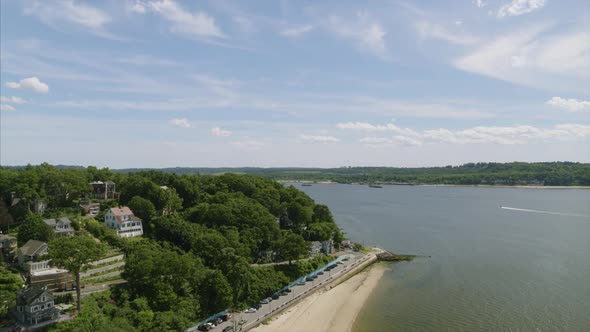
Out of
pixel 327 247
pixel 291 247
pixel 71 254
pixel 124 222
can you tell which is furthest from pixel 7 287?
pixel 327 247

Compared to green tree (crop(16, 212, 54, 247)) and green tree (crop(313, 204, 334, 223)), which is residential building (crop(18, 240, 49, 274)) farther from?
green tree (crop(313, 204, 334, 223))

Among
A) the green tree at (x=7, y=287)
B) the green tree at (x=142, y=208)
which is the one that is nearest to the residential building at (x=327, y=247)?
the green tree at (x=142, y=208)

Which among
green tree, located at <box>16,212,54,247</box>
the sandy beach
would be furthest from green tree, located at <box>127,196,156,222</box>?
the sandy beach

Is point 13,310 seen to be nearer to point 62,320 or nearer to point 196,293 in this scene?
point 62,320

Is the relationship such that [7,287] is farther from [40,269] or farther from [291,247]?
[291,247]

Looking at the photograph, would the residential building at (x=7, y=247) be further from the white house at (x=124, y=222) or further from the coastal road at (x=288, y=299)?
the coastal road at (x=288, y=299)

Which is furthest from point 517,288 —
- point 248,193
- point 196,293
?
point 248,193

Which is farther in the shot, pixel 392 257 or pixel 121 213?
pixel 392 257
